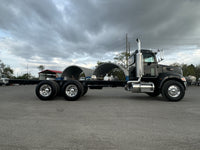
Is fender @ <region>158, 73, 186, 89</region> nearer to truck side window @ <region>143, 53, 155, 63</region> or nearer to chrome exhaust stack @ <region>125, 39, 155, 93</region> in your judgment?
chrome exhaust stack @ <region>125, 39, 155, 93</region>

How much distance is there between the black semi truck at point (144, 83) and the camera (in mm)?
6520

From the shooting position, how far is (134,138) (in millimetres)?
2438

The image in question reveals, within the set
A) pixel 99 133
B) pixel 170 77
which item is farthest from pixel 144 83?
pixel 99 133

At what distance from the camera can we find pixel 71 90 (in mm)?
6660

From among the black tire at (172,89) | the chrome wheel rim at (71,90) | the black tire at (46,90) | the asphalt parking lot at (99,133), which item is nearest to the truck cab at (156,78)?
the black tire at (172,89)

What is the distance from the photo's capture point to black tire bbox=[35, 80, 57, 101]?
21.5 ft

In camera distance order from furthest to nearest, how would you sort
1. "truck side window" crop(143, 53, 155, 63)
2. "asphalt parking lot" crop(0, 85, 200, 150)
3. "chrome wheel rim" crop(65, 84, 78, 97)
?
"truck side window" crop(143, 53, 155, 63), "chrome wheel rim" crop(65, 84, 78, 97), "asphalt parking lot" crop(0, 85, 200, 150)

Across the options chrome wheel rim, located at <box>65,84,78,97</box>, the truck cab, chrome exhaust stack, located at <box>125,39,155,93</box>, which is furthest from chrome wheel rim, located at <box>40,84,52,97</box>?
chrome exhaust stack, located at <box>125,39,155,93</box>

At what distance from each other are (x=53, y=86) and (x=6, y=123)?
3364mm

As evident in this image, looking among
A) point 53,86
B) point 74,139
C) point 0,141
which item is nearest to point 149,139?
point 74,139

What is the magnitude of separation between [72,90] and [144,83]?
13.0ft

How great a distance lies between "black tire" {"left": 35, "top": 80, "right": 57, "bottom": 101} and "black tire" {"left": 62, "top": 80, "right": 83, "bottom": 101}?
0.55 meters

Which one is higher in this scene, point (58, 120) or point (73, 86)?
point (73, 86)

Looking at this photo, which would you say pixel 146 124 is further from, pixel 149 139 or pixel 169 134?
pixel 149 139
